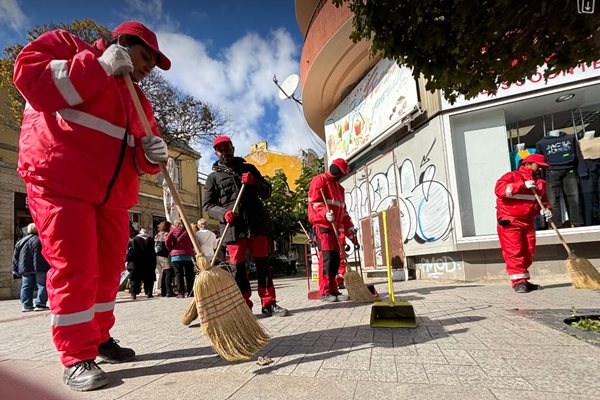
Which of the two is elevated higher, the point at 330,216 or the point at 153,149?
the point at 153,149

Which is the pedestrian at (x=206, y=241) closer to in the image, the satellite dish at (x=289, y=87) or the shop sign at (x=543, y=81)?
the shop sign at (x=543, y=81)

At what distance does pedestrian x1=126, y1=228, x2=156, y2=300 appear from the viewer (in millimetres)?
9414

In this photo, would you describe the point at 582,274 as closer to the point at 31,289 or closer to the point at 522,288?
the point at 522,288

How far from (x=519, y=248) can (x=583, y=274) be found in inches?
36.0

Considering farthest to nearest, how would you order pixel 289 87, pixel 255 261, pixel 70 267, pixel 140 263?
pixel 289 87 < pixel 140 263 < pixel 255 261 < pixel 70 267

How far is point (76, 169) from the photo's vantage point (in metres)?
2.22

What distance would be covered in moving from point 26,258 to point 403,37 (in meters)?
8.85

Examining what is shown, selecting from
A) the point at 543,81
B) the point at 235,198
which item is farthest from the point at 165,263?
the point at 543,81

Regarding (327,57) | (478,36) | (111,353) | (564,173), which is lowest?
(111,353)

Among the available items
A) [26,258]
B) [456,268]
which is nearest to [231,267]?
[456,268]

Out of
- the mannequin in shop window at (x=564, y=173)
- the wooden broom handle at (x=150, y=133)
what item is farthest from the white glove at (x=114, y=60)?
the mannequin in shop window at (x=564, y=173)

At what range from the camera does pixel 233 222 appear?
158 inches

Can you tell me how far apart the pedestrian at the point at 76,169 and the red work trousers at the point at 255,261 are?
1658 millimetres

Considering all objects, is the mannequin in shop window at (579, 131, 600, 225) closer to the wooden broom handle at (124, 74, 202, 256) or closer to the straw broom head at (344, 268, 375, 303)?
the straw broom head at (344, 268, 375, 303)
